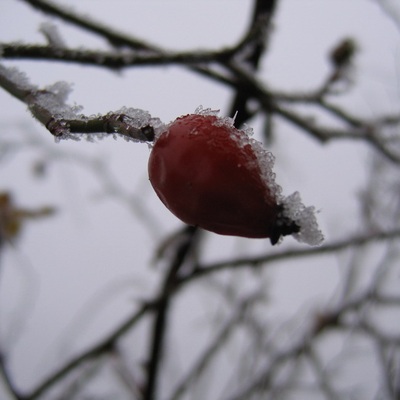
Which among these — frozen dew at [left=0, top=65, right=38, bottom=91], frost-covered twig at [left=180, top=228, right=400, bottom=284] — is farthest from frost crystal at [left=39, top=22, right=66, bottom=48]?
frost-covered twig at [left=180, top=228, right=400, bottom=284]

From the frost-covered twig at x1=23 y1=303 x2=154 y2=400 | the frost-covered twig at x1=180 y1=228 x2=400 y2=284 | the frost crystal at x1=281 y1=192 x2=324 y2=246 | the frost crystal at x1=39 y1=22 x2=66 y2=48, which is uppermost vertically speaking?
the frost crystal at x1=39 y1=22 x2=66 y2=48

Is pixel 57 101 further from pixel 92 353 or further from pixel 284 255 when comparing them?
pixel 92 353

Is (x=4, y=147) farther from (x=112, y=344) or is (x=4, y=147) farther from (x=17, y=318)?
(x=112, y=344)

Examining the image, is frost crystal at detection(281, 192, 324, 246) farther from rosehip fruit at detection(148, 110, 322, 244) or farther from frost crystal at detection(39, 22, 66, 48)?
frost crystal at detection(39, 22, 66, 48)

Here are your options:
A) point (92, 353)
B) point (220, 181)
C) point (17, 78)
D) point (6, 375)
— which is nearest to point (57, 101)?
point (17, 78)

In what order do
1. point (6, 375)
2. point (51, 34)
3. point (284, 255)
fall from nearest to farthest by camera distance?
point (51, 34) < point (6, 375) < point (284, 255)

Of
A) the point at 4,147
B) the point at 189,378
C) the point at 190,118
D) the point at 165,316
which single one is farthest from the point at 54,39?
the point at 4,147

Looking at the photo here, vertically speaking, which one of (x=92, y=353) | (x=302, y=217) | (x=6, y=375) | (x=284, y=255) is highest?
(x=302, y=217)

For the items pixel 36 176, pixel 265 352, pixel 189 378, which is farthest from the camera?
pixel 36 176
